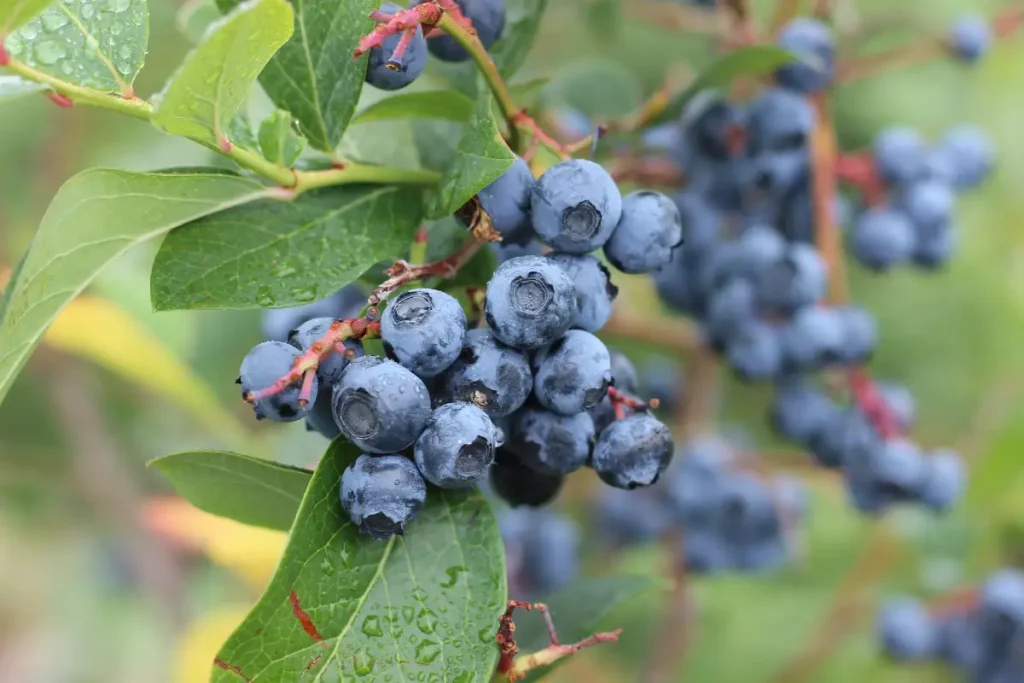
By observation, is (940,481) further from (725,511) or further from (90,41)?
(90,41)

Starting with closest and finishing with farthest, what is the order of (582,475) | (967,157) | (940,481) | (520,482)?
(520,482)
(940,481)
(967,157)
(582,475)

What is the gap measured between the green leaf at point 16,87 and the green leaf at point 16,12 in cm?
4

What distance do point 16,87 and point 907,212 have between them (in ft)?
4.21

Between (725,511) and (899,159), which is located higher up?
(899,159)

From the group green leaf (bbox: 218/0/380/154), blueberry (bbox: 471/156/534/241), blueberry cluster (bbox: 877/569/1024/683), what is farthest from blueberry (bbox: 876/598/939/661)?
green leaf (bbox: 218/0/380/154)

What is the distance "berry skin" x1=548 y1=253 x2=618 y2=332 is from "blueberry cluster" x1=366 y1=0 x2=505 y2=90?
211 millimetres

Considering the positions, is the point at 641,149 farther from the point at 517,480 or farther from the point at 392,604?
the point at 392,604

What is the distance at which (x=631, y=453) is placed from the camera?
824 mm

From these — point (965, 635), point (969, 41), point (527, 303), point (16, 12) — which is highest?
point (16, 12)

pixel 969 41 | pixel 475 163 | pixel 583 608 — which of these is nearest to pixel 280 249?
pixel 475 163

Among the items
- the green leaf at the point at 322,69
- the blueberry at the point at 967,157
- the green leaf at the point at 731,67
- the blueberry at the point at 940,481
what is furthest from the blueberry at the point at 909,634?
the green leaf at the point at 322,69

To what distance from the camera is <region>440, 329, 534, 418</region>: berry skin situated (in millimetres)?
750

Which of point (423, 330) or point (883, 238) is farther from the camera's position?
point (883, 238)

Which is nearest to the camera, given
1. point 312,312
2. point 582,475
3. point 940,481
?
point 312,312
